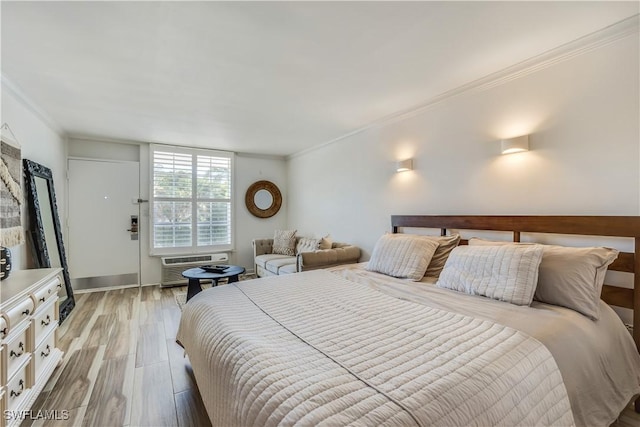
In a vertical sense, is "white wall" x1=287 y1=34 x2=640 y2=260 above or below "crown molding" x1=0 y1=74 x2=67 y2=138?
below

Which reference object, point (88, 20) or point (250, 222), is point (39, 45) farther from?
point (250, 222)

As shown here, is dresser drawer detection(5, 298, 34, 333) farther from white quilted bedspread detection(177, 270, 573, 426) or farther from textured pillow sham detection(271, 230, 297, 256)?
textured pillow sham detection(271, 230, 297, 256)

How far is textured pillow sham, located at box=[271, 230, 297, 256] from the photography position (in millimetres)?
4898

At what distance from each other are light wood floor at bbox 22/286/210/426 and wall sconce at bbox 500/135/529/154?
2.88 metres

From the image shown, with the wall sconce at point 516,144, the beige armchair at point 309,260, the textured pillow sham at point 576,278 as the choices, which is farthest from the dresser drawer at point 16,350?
the wall sconce at point 516,144

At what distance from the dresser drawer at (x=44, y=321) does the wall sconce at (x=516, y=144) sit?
3.63 meters

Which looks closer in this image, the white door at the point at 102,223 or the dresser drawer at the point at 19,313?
the dresser drawer at the point at 19,313

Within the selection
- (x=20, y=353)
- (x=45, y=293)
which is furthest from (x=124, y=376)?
(x=45, y=293)

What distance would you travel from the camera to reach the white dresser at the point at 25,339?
60.2 inches

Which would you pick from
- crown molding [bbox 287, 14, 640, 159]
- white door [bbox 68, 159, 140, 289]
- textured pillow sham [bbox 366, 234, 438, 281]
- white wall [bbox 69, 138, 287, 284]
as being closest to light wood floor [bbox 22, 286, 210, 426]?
white door [bbox 68, 159, 140, 289]

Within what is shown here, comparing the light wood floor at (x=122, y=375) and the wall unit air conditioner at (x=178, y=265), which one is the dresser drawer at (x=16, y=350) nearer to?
the light wood floor at (x=122, y=375)

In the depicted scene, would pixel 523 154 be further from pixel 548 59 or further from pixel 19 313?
pixel 19 313

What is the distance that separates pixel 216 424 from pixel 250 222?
4603 millimetres

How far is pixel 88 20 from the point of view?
5.68 ft
